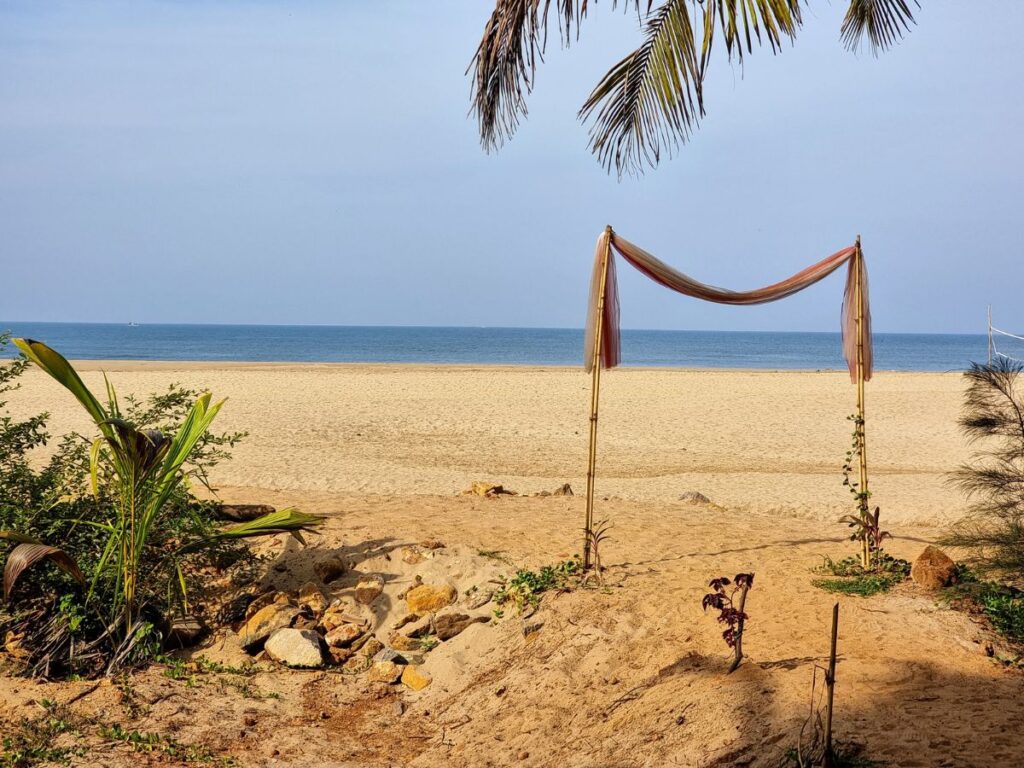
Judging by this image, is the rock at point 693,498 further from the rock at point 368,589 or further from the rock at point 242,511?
the rock at point 242,511

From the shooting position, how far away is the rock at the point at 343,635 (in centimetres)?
633

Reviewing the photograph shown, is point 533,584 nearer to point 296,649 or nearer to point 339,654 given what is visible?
point 339,654

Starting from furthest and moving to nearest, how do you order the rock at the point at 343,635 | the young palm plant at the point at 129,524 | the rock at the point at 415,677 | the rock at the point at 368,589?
the rock at the point at 368,589
the rock at the point at 343,635
the rock at the point at 415,677
the young palm plant at the point at 129,524

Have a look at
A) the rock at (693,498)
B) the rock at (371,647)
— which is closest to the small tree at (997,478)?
the rock at (371,647)

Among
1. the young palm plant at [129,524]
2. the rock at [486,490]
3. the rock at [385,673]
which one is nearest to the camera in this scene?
the young palm plant at [129,524]

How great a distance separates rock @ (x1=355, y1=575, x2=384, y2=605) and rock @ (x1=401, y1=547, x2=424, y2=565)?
26 cm

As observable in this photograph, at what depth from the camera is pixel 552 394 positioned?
2464 centimetres

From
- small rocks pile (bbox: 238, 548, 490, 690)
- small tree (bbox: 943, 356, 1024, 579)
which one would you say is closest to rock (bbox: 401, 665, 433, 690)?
small rocks pile (bbox: 238, 548, 490, 690)

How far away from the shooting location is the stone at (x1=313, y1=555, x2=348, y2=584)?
7.12m

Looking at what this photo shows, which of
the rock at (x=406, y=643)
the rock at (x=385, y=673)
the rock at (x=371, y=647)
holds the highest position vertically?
the rock at (x=406, y=643)

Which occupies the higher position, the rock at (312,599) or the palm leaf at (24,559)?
the palm leaf at (24,559)

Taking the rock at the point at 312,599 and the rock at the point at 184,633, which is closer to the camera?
the rock at the point at 184,633

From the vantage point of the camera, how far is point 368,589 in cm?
687

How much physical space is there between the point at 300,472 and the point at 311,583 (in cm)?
597
